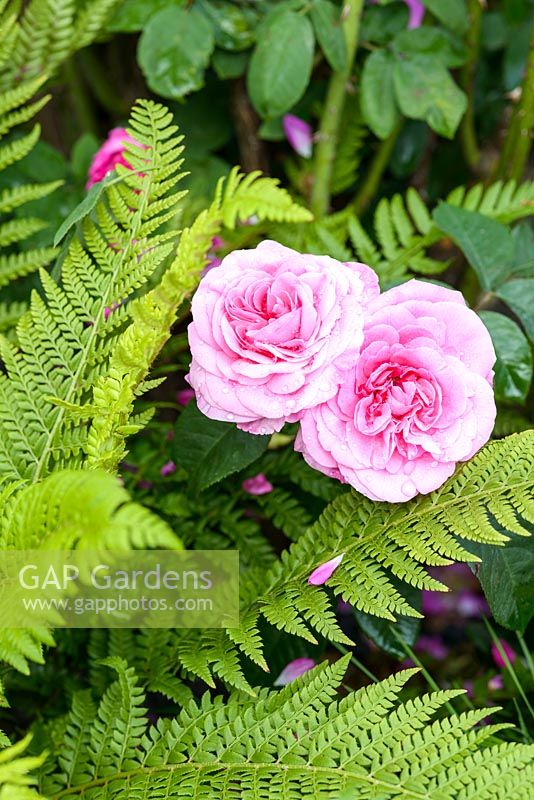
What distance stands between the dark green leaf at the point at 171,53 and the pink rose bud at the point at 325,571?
2.58 feet

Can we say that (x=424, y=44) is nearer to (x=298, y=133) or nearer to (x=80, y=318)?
(x=298, y=133)

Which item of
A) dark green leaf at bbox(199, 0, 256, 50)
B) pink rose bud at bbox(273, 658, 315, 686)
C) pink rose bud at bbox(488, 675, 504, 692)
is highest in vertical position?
dark green leaf at bbox(199, 0, 256, 50)

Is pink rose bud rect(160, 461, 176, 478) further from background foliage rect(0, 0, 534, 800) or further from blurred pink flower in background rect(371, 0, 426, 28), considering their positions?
blurred pink flower in background rect(371, 0, 426, 28)

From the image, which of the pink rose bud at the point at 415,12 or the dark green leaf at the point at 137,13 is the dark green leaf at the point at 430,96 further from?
the dark green leaf at the point at 137,13

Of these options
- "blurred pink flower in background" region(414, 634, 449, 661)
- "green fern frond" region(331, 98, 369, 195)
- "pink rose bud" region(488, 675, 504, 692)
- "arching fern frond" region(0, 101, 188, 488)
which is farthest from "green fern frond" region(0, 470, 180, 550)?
"blurred pink flower in background" region(414, 634, 449, 661)

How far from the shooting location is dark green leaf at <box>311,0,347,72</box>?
119 centimetres

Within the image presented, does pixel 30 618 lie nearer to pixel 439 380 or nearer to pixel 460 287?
pixel 439 380

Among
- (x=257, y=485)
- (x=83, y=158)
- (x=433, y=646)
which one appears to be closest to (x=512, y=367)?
(x=257, y=485)

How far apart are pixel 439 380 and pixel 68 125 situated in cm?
128

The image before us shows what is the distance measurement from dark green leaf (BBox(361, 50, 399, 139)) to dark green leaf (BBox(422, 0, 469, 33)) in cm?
12

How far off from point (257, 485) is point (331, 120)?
66cm

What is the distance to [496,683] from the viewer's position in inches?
44.9

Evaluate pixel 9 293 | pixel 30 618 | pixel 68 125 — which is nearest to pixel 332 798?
pixel 30 618

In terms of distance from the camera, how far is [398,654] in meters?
0.89
